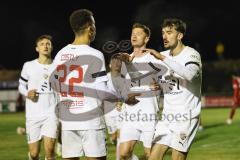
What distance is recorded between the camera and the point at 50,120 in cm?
1101

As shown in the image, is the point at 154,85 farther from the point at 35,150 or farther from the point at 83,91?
the point at 35,150

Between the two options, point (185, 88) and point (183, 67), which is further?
point (185, 88)

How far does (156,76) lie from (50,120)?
106 inches

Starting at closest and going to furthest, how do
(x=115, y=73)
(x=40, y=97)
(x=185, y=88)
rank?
(x=185, y=88)
(x=40, y=97)
(x=115, y=73)

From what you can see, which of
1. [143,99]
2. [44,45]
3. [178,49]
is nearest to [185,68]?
[178,49]

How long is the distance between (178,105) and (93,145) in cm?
161

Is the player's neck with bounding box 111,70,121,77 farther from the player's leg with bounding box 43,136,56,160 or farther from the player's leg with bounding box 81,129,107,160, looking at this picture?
the player's leg with bounding box 81,129,107,160

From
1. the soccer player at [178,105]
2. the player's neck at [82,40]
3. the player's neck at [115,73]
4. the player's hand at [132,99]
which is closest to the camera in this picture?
the player's neck at [82,40]

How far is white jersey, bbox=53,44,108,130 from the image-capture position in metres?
6.83

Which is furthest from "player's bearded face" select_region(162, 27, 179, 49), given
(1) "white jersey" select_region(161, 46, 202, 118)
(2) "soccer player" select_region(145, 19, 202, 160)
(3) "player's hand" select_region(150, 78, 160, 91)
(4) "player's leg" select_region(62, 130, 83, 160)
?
(4) "player's leg" select_region(62, 130, 83, 160)

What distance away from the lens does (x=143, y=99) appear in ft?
31.2

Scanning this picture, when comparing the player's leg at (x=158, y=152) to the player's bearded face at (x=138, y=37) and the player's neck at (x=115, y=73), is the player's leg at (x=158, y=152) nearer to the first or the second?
the player's bearded face at (x=138, y=37)

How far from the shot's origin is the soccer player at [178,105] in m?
7.93

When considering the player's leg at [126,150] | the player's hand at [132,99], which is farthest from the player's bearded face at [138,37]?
the player's leg at [126,150]
